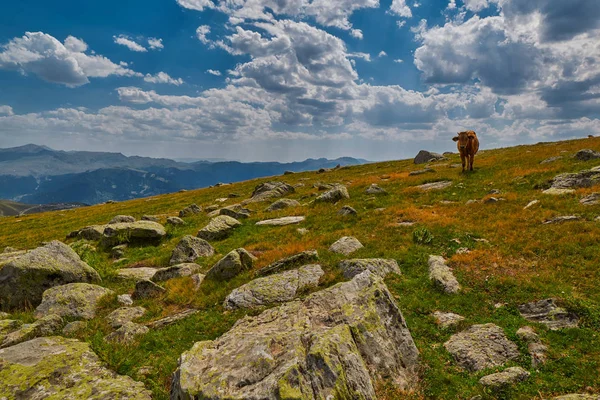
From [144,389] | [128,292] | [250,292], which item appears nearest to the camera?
[144,389]

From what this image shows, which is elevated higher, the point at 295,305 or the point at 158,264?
the point at 295,305

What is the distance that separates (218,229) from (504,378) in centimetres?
2286

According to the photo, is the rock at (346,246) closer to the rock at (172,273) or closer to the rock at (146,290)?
the rock at (172,273)

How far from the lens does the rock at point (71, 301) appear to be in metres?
14.7

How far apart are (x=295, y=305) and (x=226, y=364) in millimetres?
3703

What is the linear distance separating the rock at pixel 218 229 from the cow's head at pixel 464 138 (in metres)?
28.1

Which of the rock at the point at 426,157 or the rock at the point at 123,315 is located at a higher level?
the rock at the point at 426,157

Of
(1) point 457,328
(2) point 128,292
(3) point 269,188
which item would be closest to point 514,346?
(1) point 457,328

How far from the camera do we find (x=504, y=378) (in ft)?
29.4

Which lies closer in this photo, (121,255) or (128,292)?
(128,292)

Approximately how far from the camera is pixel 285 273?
1648 cm

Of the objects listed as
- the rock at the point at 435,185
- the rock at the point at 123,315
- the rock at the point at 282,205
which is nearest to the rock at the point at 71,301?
the rock at the point at 123,315

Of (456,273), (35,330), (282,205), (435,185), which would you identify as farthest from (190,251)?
(435,185)

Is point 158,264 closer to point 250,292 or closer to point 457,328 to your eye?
point 250,292
